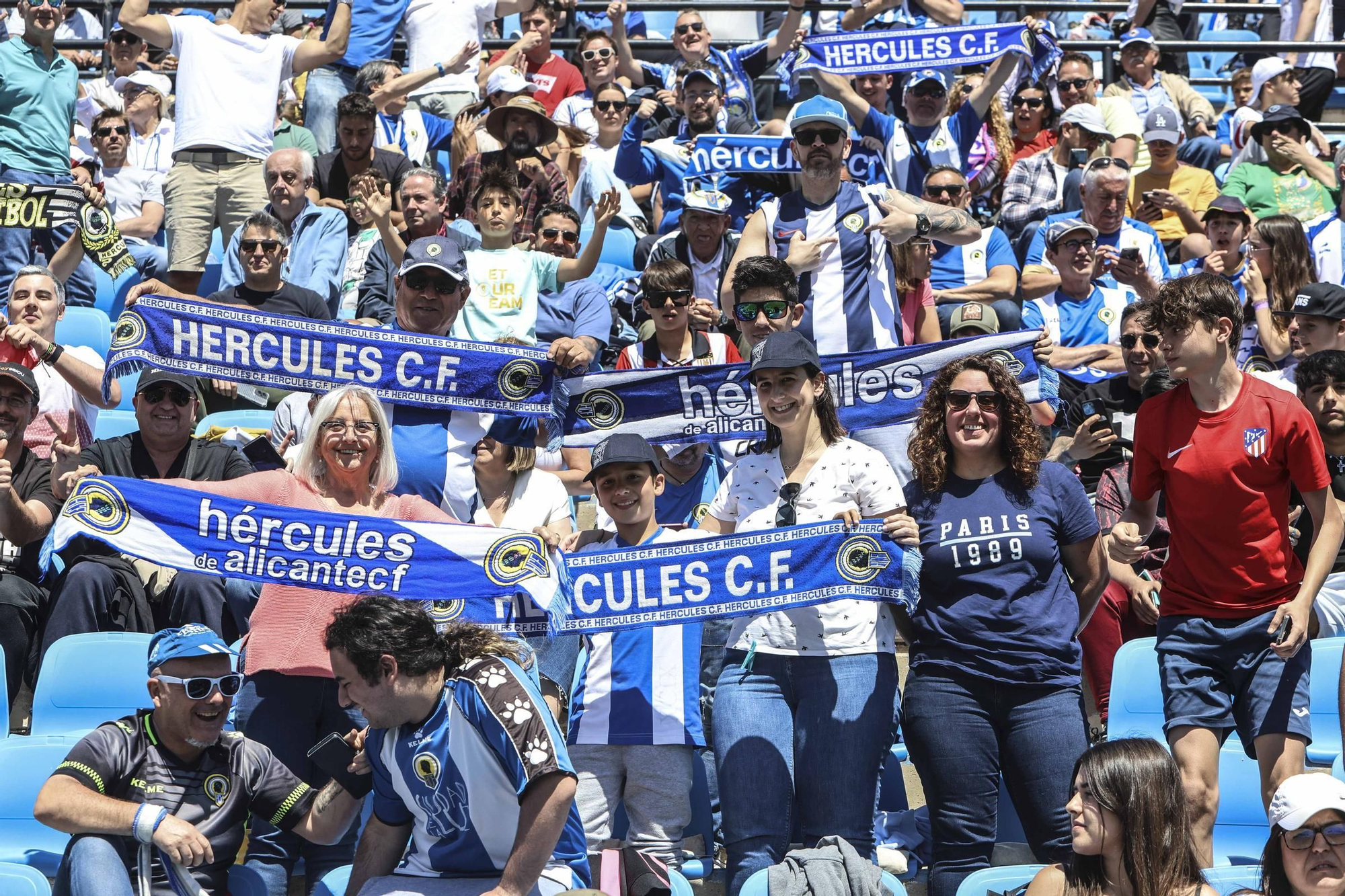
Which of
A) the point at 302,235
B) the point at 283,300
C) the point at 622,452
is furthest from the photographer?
the point at 302,235

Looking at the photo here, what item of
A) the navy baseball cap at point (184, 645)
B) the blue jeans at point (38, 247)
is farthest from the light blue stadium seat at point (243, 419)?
the navy baseball cap at point (184, 645)

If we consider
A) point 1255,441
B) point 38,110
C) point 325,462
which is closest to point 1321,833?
point 1255,441

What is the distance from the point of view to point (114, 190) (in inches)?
465

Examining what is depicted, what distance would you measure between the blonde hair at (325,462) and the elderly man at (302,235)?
336 cm

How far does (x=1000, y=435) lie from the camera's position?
568 cm

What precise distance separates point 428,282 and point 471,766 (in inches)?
119

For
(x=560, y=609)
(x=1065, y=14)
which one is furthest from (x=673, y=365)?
(x=1065, y=14)

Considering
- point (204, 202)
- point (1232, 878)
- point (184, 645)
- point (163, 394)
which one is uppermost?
point (204, 202)

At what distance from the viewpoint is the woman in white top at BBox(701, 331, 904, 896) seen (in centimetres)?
548

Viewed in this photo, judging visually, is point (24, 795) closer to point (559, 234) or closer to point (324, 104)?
point (559, 234)

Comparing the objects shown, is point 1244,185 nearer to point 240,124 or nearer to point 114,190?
point 240,124

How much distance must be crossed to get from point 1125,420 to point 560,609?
3579 mm

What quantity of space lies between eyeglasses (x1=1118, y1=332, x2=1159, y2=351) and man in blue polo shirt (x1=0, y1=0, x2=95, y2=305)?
641 centimetres

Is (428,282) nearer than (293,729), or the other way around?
(293,729)
